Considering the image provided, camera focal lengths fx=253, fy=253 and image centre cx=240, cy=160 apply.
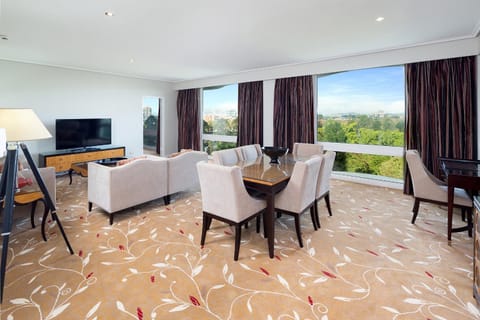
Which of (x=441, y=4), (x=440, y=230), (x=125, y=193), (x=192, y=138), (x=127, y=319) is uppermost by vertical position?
(x=441, y=4)

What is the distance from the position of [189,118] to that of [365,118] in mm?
5079

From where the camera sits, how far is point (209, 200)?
2561 millimetres

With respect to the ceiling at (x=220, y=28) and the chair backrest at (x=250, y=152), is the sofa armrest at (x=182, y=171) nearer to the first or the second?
the chair backrest at (x=250, y=152)

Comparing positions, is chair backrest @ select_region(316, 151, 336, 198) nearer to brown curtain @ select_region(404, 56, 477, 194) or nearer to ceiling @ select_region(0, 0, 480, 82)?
ceiling @ select_region(0, 0, 480, 82)

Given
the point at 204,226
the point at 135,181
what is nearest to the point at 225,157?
the point at 204,226

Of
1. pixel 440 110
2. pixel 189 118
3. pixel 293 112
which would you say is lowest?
pixel 440 110

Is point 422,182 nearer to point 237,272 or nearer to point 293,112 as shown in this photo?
point 237,272

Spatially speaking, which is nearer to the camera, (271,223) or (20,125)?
(20,125)

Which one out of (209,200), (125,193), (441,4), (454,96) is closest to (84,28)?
(125,193)

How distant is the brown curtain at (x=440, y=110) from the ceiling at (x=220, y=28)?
0.45m

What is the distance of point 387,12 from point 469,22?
127 cm

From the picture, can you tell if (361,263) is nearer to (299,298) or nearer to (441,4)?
(299,298)

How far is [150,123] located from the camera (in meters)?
8.09

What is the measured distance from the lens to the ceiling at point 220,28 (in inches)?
108
